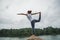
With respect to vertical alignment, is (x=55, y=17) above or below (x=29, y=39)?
above

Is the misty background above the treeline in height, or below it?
above

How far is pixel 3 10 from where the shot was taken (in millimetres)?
3881

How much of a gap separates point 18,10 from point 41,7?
0.41 m

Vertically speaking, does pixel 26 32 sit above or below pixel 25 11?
below

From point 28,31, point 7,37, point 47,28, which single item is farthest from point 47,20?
point 7,37

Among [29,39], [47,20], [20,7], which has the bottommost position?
[29,39]

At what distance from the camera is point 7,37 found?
3.80 metres

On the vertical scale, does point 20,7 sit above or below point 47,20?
above

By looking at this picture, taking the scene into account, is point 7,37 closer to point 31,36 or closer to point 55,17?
point 31,36

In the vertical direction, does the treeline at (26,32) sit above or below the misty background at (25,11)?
below

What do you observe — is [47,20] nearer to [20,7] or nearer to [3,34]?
[20,7]

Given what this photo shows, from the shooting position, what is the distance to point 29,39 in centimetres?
374

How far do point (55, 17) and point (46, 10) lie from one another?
0.66 ft

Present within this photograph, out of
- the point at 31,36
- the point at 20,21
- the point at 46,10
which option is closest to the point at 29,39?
the point at 31,36
